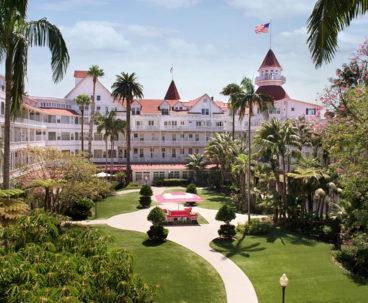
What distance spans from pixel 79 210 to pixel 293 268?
21.4 metres

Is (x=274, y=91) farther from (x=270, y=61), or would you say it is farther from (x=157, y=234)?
(x=157, y=234)

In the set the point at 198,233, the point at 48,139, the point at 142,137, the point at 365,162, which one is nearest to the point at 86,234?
the point at 365,162

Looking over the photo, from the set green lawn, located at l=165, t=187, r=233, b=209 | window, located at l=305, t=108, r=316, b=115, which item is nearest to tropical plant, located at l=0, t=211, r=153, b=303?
green lawn, located at l=165, t=187, r=233, b=209

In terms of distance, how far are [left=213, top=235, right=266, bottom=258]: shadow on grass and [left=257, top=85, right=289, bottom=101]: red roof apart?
→ 4778 cm

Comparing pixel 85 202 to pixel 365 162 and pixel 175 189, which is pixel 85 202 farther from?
pixel 365 162

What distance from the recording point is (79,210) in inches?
1527

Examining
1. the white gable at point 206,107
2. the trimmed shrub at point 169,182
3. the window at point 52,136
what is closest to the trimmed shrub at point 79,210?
the trimmed shrub at point 169,182

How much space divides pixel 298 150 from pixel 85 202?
2034cm

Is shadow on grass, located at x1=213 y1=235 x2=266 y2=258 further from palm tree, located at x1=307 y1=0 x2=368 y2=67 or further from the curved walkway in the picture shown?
palm tree, located at x1=307 y1=0 x2=368 y2=67

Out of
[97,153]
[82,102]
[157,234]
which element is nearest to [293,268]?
[157,234]

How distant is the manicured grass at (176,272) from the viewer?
2105 cm

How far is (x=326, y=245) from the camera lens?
30.3 meters

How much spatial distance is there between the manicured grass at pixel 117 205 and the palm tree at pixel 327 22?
32890 mm

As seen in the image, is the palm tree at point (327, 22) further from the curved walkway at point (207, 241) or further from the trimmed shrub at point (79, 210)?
the trimmed shrub at point (79, 210)
